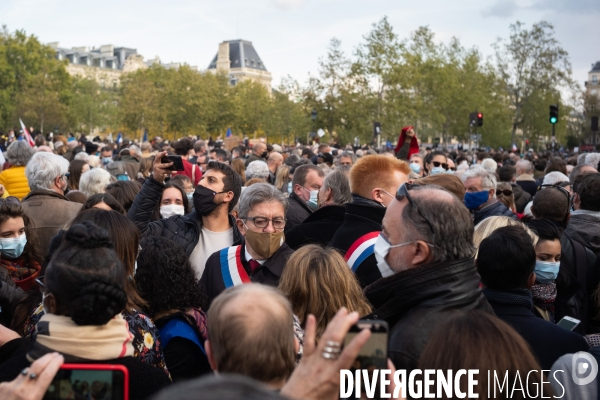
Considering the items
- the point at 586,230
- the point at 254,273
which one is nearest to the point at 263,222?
the point at 254,273

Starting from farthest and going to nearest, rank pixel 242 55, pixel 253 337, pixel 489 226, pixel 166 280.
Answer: pixel 242 55
pixel 489 226
pixel 166 280
pixel 253 337

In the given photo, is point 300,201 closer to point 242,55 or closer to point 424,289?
point 424,289

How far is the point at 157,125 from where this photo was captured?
6181cm

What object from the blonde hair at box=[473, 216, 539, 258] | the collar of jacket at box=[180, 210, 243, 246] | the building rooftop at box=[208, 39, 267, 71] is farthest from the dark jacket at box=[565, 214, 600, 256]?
the building rooftop at box=[208, 39, 267, 71]

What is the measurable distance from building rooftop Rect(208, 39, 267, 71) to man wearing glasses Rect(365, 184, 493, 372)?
516 feet

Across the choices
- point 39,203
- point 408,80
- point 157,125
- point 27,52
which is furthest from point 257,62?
point 39,203

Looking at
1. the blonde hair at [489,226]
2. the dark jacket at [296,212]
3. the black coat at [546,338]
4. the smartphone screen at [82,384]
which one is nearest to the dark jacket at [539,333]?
the black coat at [546,338]

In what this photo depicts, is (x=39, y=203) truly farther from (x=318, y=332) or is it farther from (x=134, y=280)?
(x=318, y=332)

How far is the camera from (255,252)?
198 inches

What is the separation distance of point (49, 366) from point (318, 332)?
190 centimetres

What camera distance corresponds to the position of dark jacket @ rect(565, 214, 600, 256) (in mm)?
6273

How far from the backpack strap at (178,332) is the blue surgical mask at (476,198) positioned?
4743 millimetres

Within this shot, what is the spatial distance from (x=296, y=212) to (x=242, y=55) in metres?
155

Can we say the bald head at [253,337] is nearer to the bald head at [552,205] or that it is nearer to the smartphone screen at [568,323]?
the smartphone screen at [568,323]
